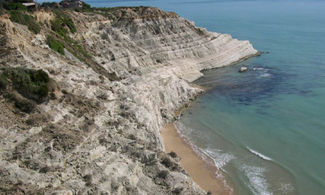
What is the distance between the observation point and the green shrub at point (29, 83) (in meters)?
19.6

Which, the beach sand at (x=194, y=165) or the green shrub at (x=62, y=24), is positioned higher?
the green shrub at (x=62, y=24)

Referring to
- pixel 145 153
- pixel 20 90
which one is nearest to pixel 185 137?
pixel 145 153

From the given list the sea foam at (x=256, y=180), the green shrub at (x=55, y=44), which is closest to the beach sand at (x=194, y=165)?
the sea foam at (x=256, y=180)

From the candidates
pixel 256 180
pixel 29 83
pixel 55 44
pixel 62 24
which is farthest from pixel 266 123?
pixel 62 24

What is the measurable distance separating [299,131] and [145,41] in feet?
106

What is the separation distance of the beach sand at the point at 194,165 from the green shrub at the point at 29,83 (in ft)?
43.5

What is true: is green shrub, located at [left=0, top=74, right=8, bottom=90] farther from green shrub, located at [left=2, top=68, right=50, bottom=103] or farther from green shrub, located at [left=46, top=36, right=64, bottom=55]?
green shrub, located at [left=46, top=36, right=64, bottom=55]

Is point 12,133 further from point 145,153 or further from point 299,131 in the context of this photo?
point 299,131

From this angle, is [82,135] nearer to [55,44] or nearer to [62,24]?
[55,44]

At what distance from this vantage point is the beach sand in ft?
79.7

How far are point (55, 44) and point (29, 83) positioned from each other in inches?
607

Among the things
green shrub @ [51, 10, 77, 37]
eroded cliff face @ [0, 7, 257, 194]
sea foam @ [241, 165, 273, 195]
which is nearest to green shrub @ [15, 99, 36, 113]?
eroded cliff face @ [0, 7, 257, 194]

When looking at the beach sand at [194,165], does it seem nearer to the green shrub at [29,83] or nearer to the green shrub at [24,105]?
the green shrub at [29,83]

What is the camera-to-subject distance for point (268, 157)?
2753 cm
